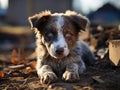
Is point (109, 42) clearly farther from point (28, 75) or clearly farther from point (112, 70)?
point (28, 75)

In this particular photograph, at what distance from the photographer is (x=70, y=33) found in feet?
24.5

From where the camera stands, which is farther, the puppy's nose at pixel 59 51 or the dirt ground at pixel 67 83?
the puppy's nose at pixel 59 51

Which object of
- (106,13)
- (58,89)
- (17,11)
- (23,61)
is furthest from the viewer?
(17,11)

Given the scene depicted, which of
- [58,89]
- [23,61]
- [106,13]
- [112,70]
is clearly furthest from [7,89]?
[106,13]

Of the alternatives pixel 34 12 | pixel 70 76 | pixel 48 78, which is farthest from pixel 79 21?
pixel 34 12

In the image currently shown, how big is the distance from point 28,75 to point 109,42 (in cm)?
165

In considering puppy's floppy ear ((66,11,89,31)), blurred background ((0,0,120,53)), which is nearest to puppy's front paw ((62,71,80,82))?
puppy's floppy ear ((66,11,89,31))

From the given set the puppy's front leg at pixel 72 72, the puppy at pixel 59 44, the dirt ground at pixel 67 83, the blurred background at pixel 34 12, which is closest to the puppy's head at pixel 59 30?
the puppy at pixel 59 44

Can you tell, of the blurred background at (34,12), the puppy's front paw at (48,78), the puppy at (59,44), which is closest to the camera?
the puppy's front paw at (48,78)

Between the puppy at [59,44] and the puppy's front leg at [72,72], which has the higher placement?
the puppy at [59,44]

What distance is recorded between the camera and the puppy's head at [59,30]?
7.02 metres

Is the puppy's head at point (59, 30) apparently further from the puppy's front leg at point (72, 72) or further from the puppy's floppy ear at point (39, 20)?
the puppy's front leg at point (72, 72)

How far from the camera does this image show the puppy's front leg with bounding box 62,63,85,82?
6.87 metres

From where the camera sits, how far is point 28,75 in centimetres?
777
